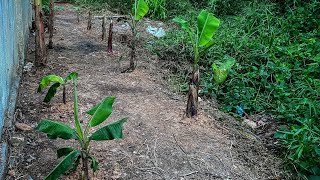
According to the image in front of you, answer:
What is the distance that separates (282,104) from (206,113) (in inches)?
35.7

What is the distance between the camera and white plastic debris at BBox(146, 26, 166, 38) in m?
6.04

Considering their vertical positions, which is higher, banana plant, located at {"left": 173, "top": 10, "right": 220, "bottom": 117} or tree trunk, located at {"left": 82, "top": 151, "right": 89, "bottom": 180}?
banana plant, located at {"left": 173, "top": 10, "right": 220, "bottom": 117}

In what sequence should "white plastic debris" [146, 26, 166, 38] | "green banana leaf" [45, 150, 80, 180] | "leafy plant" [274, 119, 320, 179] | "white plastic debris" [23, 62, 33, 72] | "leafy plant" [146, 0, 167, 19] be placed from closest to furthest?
"green banana leaf" [45, 150, 80, 180] < "leafy plant" [274, 119, 320, 179] < "white plastic debris" [23, 62, 33, 72] < "white plastic debris" [146, 26, 166, 38] < "leafy plant" [146, 0, 167, 19]

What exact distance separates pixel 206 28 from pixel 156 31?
2973mm

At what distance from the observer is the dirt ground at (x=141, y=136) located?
2725mm

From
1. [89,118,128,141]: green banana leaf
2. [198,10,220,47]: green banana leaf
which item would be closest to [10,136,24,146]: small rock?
[89,118,128,141]: green banana leaf

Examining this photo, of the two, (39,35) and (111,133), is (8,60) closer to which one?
(39,35)

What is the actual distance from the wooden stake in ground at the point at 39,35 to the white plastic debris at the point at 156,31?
221 cm

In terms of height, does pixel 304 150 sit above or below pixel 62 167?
below

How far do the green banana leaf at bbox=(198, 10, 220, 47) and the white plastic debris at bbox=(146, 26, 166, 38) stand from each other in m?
2.57

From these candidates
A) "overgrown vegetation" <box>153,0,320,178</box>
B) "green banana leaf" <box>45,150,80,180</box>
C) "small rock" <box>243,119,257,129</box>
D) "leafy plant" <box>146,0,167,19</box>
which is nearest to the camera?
"green banana leaf" <box>45,150,80,180</box>

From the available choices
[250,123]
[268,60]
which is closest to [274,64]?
[268,60]

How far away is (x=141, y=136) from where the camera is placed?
3162 millimetres

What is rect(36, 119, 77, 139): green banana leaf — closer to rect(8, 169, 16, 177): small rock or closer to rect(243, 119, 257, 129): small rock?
rect(8, 169, 16, 177): small rock
